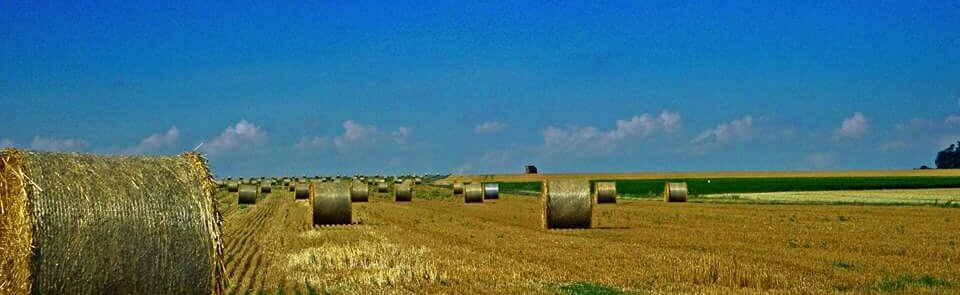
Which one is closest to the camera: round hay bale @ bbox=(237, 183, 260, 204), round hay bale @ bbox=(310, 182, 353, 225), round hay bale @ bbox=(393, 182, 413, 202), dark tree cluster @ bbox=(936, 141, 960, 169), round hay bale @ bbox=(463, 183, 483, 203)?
round hay bale @ bbox=(310, 182, 353, 225)

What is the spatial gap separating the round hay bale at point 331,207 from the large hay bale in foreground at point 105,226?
17068 millimetres

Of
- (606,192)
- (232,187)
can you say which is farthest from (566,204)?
(232,187)

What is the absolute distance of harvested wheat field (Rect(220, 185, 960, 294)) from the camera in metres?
Result: 14.3

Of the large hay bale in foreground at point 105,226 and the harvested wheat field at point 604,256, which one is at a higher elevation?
the large hay bale in foreground at point 105,226

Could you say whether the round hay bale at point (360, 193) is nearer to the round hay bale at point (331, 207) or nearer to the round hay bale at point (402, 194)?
the round hay bale at point (402, 194)

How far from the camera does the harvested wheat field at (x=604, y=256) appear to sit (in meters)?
14.3

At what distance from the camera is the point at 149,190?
464 inches

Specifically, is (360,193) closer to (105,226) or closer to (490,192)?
Answer: (490,192)

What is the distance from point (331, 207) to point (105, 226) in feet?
59.7

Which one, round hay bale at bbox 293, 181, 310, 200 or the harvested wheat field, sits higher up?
round hay bale at bbox 293, 181, 310, 200

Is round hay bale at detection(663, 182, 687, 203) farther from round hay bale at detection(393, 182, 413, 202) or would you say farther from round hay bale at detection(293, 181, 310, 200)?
round hay bale at detection(293, 181, 310, 200)

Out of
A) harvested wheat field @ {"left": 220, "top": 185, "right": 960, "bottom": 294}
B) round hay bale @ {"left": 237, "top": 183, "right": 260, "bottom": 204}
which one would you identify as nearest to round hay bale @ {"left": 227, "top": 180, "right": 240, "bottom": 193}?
round hay bale @ {"left": 237, "top": 183, "right": 260, "bottom": 204}

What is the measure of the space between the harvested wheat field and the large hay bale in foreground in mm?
2423

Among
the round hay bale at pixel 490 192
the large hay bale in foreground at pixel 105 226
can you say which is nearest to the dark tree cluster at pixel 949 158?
the round hay bale at pixel 490 192
